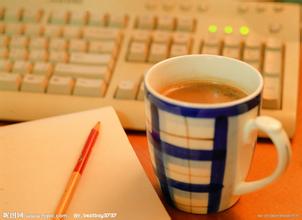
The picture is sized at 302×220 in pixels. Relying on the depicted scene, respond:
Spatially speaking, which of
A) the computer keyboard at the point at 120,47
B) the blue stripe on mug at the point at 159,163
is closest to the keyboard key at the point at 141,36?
the computer keyboard at the point at 120,47

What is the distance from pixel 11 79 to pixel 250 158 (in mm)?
266

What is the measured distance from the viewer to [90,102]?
17.9 inches

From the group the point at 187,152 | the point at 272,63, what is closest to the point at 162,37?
the point at 272,63

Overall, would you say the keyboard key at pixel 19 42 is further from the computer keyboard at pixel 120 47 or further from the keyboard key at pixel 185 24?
the keyboard key at pixel 185 24

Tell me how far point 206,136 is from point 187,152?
2 centimetres

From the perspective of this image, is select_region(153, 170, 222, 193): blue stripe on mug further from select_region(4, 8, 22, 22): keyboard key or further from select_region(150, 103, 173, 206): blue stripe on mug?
select_region(4, 8, 22, 22): keyboard key

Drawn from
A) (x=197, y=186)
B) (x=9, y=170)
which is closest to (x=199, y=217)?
(x=197, y=186)

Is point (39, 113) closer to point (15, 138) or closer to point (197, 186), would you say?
point (15, 138)

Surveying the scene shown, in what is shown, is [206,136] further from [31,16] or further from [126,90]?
[31,16]

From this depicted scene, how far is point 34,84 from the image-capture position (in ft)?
1.52

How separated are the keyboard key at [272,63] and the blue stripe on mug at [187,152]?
18 cm

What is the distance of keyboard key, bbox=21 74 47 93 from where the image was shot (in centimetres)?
46

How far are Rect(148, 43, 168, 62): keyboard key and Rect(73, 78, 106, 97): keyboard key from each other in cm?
6

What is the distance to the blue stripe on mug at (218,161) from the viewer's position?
0.29 m
